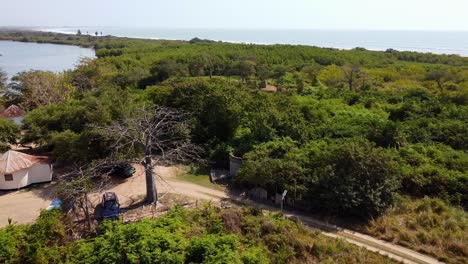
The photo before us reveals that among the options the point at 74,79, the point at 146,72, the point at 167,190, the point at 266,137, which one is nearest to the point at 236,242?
the point at 167,190

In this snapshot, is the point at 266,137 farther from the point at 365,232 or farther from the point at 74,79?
the point at 74,79

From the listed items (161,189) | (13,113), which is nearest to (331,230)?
(161,189)

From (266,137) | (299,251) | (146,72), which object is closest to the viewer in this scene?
(299,251)

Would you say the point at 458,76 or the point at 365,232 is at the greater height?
the point at 458,76

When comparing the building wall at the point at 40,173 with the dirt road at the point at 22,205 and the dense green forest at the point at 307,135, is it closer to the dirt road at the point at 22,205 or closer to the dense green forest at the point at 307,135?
the dirt road at the point at 22,205

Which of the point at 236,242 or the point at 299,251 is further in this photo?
A: the point at 299,251

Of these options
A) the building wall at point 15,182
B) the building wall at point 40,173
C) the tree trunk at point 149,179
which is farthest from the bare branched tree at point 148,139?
the building wall at point 15,182

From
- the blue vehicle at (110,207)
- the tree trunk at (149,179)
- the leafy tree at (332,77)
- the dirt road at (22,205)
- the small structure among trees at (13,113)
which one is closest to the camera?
the blue vehicle at (110,207)
